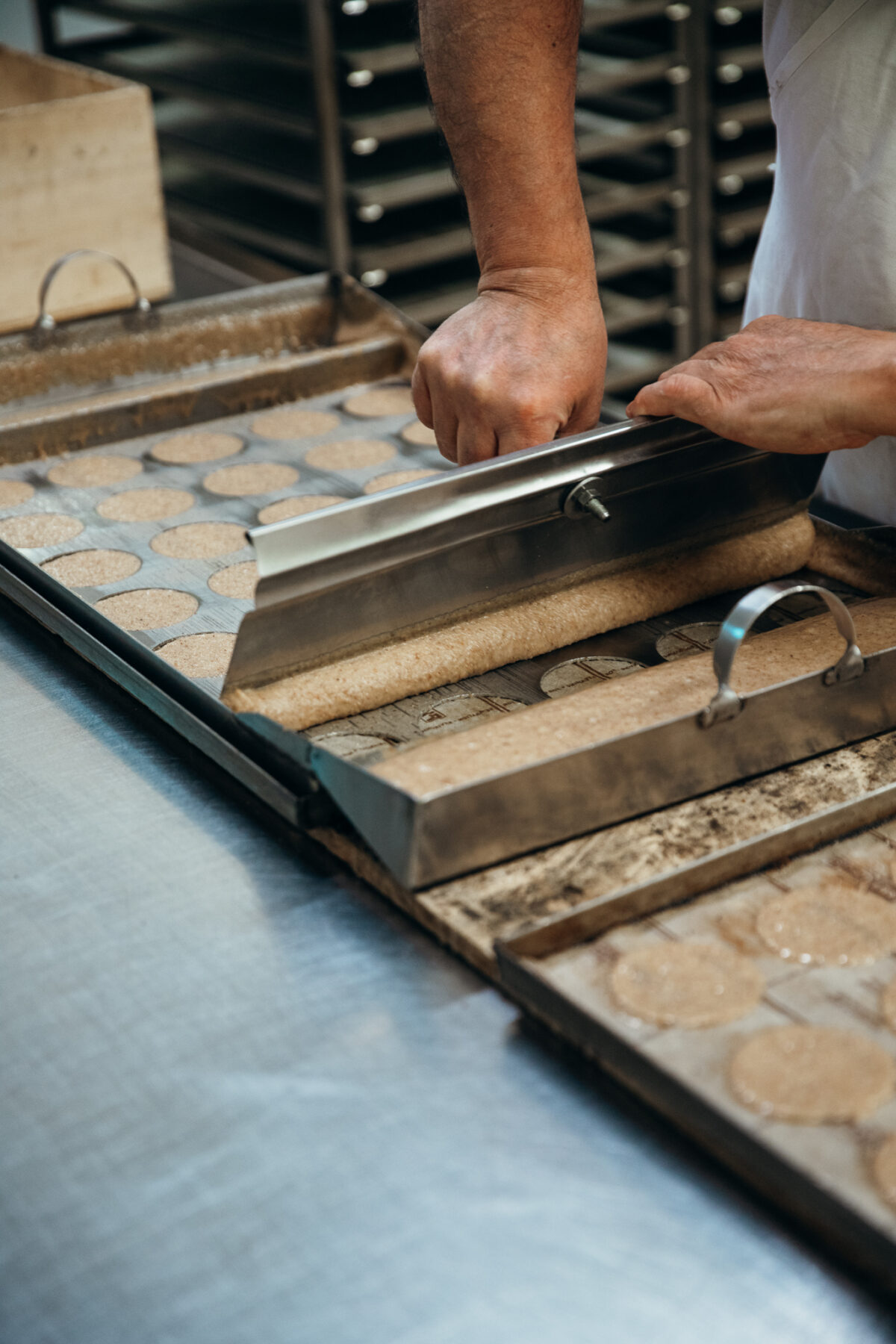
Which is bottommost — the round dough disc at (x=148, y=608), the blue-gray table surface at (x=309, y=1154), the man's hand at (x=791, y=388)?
the blue-gray table surface at (x=309, y=1154)

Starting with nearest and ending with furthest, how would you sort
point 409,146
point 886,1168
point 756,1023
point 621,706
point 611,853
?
1. point 886,1168
2. point 756,1023
3. point 611,853
4. point 621,706
5. point 409,146

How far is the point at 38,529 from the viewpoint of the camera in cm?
173

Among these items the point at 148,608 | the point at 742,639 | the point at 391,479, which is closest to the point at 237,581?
the point at 148,608

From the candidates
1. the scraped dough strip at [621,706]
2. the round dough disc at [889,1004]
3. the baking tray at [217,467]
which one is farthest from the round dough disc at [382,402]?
the round dough disc at [889,1004]

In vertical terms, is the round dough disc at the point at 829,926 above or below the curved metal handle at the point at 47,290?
below

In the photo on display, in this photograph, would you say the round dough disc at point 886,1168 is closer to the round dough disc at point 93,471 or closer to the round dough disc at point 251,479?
the round dough disc at point 251,479

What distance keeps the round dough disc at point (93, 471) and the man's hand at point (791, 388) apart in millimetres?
846

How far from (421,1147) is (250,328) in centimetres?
178

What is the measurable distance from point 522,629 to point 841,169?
0.71 meters

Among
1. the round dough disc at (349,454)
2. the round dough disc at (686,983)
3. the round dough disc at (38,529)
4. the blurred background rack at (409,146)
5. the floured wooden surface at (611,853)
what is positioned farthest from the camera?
the blurred background rack at (409,146)

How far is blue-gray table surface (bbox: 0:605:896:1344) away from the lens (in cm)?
74

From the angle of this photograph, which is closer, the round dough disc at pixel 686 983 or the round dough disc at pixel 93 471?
the round dough disc at pixel 686 983

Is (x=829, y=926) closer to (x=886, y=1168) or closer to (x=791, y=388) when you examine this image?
(x=886, y=1168)

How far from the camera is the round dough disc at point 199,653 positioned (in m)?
1.36
